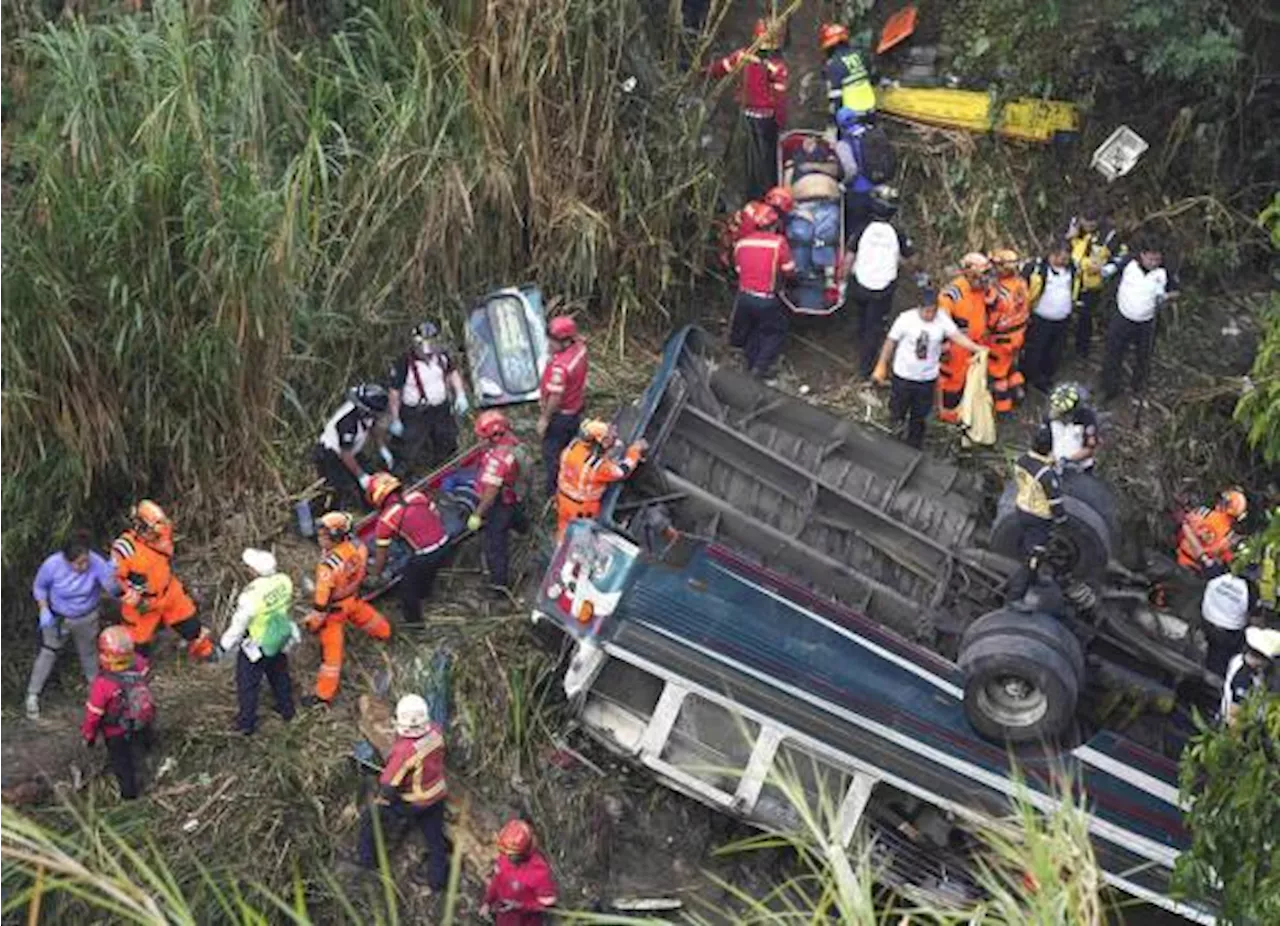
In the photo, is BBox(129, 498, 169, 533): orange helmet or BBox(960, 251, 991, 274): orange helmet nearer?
BBox(129, 498, 169, 533): orange helmet

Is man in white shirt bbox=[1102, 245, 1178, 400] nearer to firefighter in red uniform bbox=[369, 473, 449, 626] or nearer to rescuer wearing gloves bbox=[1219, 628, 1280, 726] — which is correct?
rescuer wearing gloves bbox=[1219, 628, 1280, 726]

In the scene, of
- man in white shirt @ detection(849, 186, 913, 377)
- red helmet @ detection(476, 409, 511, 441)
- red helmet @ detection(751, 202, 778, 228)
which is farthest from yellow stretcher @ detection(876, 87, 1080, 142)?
red helmet @ detection(476, 409, 511, 441)

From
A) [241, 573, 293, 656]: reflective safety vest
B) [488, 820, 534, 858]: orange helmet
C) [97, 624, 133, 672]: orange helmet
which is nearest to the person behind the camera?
[488, 820, 534, 858]: orange helmet

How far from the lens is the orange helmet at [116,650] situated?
9.02 metres

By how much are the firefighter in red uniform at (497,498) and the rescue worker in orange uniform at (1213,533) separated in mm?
3971

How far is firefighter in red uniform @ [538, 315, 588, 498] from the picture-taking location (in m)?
10.8

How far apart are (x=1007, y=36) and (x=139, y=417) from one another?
6.97 meters

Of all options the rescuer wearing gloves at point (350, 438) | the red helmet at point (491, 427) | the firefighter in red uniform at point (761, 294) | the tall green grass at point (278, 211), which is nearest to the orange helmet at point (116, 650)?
the tall green grass at point (278, 211)

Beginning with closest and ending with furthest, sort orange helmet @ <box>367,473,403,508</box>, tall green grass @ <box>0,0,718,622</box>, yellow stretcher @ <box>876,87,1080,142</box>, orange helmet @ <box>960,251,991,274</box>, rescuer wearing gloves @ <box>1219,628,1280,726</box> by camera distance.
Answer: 1. rescuer wearing gloves @ <box>1219,628,1280,726</box>
2. orange helmet @ <box>367,473,403,508</box>
3. tall green grass @ <box>0,0,718,622</box>
4. orange helmet @ <box>960,251,991,274</box>
5. yellow stretcher @ <box>876,87,1080,142</box>

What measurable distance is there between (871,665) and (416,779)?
→ 235 cm

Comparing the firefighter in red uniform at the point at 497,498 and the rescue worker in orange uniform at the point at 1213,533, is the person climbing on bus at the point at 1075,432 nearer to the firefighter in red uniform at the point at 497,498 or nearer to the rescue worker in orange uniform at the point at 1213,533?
the rescue worker in orange uniform at the point at 1213,533

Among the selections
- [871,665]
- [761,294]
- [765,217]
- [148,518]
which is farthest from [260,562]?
[765,217]

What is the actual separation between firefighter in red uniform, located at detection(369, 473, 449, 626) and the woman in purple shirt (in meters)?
1.48

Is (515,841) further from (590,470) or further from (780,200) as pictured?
(780,200)
